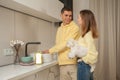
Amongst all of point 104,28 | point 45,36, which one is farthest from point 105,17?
point 45,36

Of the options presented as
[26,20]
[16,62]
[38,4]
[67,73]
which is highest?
[38,4]

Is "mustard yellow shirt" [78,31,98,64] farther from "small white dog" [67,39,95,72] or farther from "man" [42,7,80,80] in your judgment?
"man" [42,7,80,80]

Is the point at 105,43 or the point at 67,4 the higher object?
the point at 67,4

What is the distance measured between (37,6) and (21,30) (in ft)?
1.14

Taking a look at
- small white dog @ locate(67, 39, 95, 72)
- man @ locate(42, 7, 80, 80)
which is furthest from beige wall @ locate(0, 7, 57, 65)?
small white dog @ locate(67, 39, 95, 72)

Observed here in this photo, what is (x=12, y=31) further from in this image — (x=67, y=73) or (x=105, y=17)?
(x=105, y=17)

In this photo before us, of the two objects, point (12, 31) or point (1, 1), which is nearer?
point (1, 1)

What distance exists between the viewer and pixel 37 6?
6.59ft

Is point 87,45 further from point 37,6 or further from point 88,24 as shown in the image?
point 37,6

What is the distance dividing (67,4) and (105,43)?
100 centimetres

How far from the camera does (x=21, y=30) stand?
83.5 inches

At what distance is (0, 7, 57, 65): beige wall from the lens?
5.97ft

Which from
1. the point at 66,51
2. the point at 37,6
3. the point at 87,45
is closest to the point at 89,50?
the point at 87,45

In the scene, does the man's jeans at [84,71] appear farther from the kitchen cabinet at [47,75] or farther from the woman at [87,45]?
the kitchen cabinet at [47,75]
